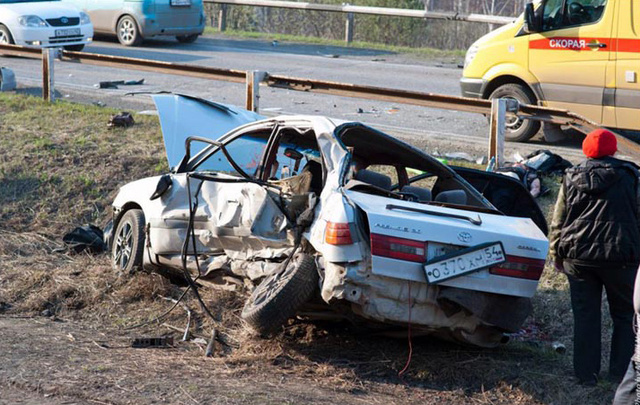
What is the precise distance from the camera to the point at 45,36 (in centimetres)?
1941

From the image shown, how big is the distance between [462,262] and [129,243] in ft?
11.4

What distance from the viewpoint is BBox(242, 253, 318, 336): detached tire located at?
5957 mm

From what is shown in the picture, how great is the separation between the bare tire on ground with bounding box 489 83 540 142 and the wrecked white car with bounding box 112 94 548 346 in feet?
16.3

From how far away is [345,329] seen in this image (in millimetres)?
6918

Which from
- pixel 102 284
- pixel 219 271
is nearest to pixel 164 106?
pixel 102 284

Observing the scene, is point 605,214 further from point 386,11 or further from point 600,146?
point 386,11

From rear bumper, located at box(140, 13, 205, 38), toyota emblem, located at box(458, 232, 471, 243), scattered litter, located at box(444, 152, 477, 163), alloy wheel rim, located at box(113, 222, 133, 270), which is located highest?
rear bumper, located at box(140, 13, 205, 38)

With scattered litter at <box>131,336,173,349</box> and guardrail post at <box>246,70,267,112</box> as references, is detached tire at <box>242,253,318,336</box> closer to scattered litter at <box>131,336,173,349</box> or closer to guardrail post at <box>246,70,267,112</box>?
scattered litter at <box>131,336,173,349</box>

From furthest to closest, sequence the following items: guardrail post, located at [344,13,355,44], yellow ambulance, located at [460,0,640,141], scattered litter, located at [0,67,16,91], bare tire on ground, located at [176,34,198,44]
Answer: guardrail post, located at [344,13,355,44]
bare tire on ground, located at [176,34,198,44]
scattered litter, located at [0,67,16,91]
yellow ambulance, located at [460,0,640,141]

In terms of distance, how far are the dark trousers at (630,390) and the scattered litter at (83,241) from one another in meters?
5.82

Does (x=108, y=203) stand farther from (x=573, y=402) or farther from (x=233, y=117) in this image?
(x=573, y=402)

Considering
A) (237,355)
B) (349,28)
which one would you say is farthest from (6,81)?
(349,28)

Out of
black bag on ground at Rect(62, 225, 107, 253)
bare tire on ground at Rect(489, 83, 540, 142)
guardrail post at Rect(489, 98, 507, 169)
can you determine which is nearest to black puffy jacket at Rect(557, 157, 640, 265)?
guardrail post at Rect(489, 98, 507, 169)

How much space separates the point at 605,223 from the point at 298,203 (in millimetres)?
1978
